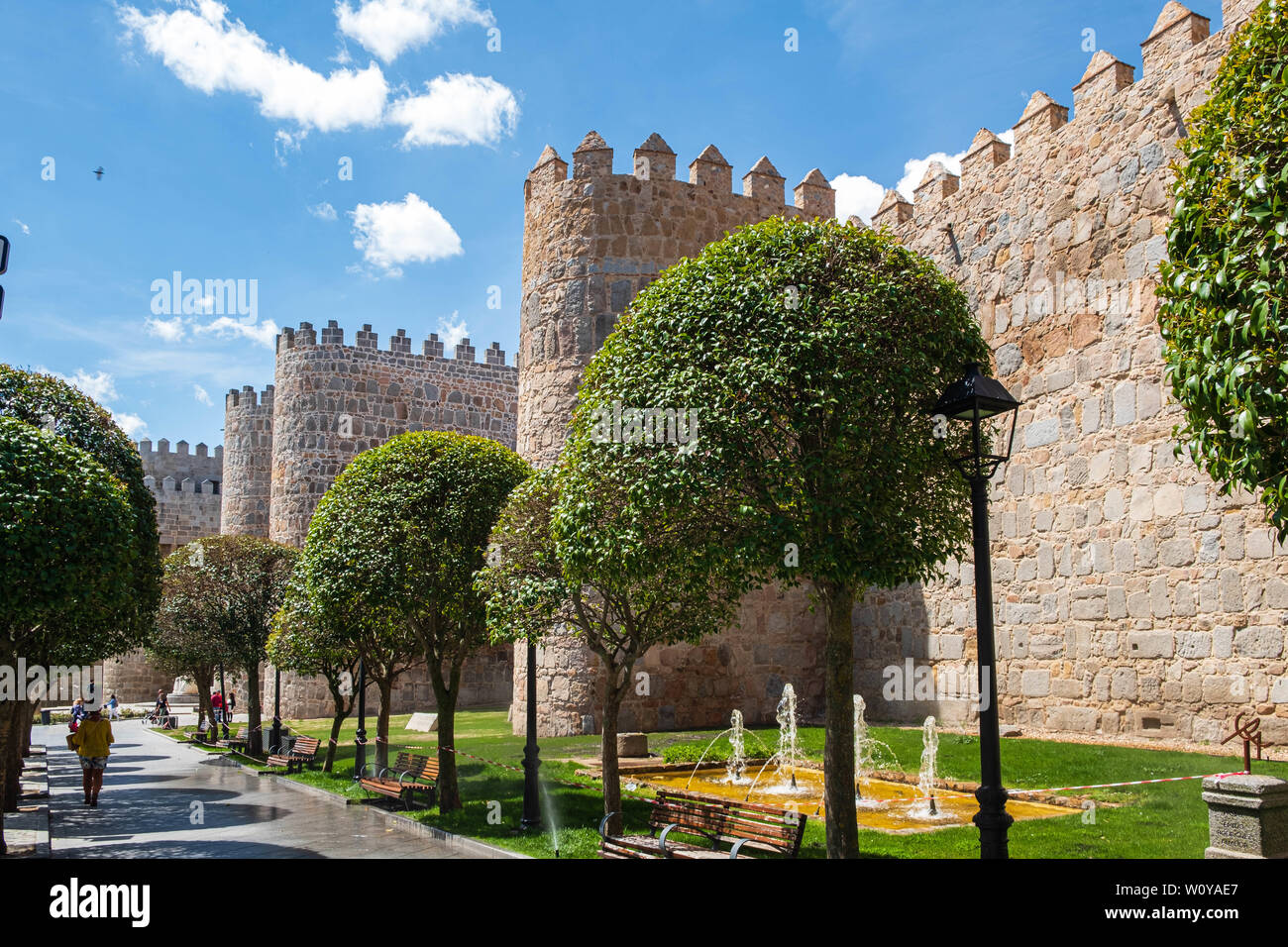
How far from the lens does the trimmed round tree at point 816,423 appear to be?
292 inches

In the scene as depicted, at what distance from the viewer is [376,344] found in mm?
31391

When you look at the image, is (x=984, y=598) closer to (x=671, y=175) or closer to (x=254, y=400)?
(x=671, y=175)

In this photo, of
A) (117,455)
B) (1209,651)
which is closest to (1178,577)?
(1209,651)

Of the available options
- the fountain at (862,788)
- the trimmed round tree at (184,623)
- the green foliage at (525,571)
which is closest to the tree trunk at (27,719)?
the trimmed round tree at (184,623)

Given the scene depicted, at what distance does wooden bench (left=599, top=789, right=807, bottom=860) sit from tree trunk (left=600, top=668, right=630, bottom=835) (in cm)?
33

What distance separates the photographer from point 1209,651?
1209 centimetres

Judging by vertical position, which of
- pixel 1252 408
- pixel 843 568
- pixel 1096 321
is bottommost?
pixel 843 568

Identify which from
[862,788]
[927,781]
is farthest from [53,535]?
[927,781]

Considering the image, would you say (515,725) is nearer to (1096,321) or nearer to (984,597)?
(1096,321)

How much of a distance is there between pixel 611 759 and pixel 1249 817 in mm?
5663

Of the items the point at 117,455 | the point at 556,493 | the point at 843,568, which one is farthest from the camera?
the point at 117,455

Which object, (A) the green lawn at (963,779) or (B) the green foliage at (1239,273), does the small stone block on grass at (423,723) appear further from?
(B) the green foliage at (1239,273)
